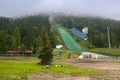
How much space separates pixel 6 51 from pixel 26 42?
17051mm

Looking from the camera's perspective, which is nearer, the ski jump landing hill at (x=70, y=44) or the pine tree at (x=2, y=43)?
the pine tree at (x=2, y=43)

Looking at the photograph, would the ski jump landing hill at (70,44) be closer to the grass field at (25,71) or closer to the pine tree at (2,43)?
the pine tree at (2,43)

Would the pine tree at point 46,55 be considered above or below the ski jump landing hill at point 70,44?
above

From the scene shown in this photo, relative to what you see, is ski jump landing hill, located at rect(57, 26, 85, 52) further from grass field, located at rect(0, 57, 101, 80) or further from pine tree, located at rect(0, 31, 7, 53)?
grass field, located at rect(0, 57, 101, 80)

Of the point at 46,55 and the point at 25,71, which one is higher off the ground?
the point at 46,55

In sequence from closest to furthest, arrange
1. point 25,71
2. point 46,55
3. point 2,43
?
point 25,71, point 46,55, point 2,43

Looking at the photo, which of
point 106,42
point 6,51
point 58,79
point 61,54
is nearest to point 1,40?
point 6,51

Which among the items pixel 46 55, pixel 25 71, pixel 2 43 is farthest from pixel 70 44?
pixel 25 71

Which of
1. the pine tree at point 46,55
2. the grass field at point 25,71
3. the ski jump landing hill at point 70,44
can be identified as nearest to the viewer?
the grass field at point 25,71

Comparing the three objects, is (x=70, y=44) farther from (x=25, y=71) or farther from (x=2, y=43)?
(x=25, y=71)

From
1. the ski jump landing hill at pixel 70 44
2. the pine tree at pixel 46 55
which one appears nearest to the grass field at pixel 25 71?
the pine tree at pixel 46 55

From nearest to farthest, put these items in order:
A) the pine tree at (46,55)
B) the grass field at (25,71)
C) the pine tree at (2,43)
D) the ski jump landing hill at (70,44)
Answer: the grass field at (25,71) < the pine tree at (46,55) < the pine tree at (2,43) < the ski jump landing hill at (70,44)

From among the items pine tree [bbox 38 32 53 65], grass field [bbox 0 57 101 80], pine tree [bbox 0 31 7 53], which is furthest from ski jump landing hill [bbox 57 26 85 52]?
grass field [bbox 0 57 101 80]

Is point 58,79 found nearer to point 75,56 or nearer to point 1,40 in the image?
point 1,40
